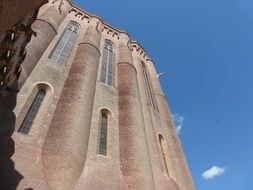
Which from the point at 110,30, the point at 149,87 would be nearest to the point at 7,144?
the point at 149,87

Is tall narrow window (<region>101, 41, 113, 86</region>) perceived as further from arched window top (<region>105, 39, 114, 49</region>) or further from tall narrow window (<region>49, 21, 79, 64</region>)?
tall narrow window (<region>49, 21, 79, 64</region>)

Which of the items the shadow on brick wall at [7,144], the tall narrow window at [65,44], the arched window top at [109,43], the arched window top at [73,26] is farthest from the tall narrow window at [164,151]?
the arched window top at [73,26]

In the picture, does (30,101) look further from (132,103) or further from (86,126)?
(132,103)

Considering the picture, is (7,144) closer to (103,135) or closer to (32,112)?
(32,112)

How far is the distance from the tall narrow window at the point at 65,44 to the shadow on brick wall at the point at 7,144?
5.53m

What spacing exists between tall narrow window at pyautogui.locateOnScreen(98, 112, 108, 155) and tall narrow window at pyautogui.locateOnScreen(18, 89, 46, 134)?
306 centimetres

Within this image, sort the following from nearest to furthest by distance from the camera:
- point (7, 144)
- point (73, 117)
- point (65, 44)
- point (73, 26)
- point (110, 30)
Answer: point (7, 144)
point (73, 117)
point (65, 44)
point (73, 26)
point (110, 30)

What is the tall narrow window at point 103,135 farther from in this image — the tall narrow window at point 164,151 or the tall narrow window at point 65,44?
the tall narrow window at point 65,44

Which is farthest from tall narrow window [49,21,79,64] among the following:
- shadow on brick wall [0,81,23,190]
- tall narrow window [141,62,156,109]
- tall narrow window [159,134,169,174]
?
tall narrow window [159,134,169,174]

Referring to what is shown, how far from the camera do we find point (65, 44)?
678 inches

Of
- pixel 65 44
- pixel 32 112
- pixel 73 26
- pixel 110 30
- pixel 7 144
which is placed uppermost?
pixel 110 30

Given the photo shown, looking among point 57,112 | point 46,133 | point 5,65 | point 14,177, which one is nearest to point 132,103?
point 57,112

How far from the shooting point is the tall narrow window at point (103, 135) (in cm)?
1176

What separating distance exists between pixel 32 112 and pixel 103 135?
11.0 feet
